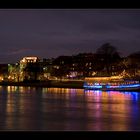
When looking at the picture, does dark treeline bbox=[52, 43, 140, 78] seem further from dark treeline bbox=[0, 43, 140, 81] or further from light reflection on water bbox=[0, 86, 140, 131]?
light reflection on water bbox=[0, 86, 140, 131]

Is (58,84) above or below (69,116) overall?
above

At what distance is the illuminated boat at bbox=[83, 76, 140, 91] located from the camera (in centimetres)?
3341

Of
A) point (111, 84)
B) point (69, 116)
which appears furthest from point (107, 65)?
point (69, 116)

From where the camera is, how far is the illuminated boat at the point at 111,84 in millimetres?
33406

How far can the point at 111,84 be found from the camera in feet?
115

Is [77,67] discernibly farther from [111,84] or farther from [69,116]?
[69,116]

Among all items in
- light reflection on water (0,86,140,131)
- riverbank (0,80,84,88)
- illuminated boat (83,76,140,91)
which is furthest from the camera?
riverbank (0,80,84,88)

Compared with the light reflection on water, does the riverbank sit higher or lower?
higher

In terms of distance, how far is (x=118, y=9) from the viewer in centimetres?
257

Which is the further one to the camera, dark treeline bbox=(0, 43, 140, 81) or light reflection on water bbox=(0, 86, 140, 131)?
dark treeline bbox=(0, 43, 140, 81)

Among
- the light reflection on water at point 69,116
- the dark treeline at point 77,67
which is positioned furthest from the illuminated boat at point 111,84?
the light reflection on water at point 69,116

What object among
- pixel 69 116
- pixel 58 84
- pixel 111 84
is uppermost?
pixel 58 84

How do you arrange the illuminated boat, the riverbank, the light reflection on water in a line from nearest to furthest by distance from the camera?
the light reflection on water < the illuminated boat < the riverbank

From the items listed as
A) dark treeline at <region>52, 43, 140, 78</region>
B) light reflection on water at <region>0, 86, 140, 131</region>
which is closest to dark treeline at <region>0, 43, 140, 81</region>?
dark treeline at <region>52, 43, 140, 78</region>
